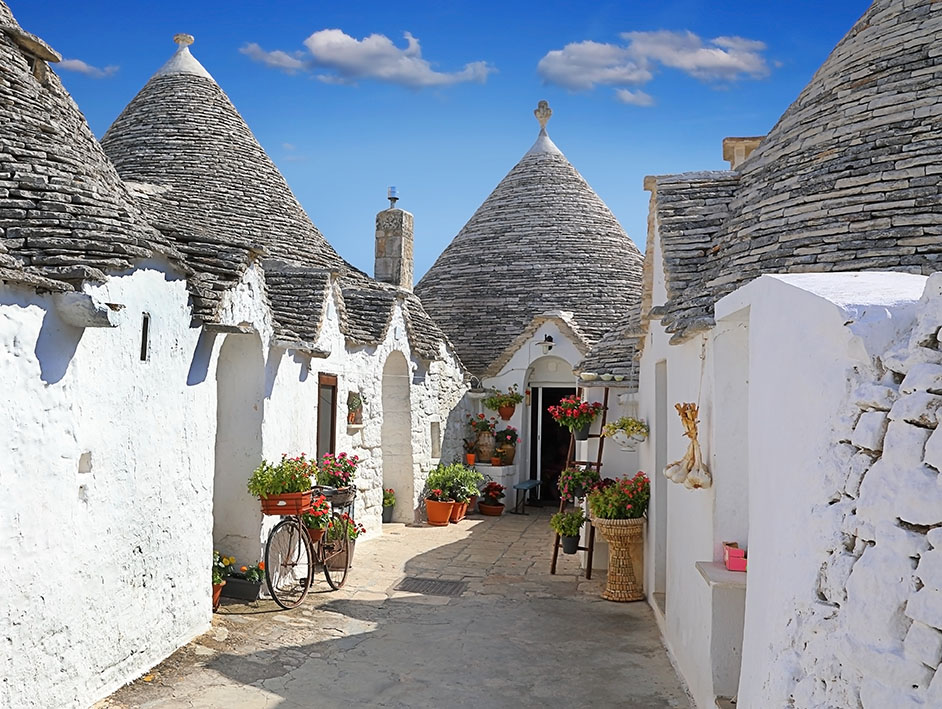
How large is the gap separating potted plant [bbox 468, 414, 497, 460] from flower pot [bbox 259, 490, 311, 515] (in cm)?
855

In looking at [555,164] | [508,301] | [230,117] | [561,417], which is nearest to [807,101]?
[561,417]

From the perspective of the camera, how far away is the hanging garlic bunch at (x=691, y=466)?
5.43 meters

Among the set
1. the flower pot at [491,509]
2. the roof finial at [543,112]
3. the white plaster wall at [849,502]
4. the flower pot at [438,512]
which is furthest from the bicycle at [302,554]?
the roof finial at [543,112]

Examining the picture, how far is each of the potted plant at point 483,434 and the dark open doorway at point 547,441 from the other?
3.60 ft

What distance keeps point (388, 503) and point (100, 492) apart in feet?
27.9

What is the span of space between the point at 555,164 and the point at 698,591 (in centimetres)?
1609

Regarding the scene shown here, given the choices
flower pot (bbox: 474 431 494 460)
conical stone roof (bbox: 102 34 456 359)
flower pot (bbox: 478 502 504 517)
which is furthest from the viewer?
flower pot (bbox: 474 431 494 460)

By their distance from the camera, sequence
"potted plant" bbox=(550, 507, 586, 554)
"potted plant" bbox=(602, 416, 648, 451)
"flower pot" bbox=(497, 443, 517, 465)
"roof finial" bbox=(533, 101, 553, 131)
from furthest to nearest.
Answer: "roof finial" bbox=(533, 101, 553, 131) → "flower pot" bbox=(497, 443, 517, 465) → "potted plant" bbox=(550, 507, 586, 554) → "potted plant" bbox=(602, 416, 648, 451)

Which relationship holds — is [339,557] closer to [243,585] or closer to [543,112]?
[243,585]

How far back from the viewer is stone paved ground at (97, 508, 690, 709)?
5.87 metres

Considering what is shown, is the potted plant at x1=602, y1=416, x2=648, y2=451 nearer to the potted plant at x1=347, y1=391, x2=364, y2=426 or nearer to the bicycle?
the bicycle

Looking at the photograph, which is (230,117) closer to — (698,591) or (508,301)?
(508,301)

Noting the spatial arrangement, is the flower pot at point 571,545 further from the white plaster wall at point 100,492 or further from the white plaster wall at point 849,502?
the white plaster wall at point 849,502

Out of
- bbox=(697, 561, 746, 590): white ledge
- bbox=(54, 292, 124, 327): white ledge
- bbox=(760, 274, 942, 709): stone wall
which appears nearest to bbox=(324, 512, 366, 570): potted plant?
bbox=(54, 292, 124, 327): white ledge
